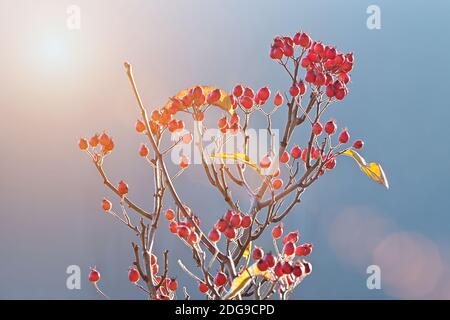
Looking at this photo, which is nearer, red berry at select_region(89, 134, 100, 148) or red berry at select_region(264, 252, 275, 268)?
red berry at select_region(264, 252, 275, 268)

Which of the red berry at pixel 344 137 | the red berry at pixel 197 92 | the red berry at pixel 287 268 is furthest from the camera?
the red berry at pixel 344 137

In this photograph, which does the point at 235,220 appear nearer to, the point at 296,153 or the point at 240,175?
the point at 240,175

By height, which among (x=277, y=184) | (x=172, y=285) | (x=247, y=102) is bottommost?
(x=172, y=285)

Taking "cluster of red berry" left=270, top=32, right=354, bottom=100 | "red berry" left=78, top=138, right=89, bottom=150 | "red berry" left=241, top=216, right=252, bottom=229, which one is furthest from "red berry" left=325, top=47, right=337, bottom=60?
"red berry" left=78, top=138, right=89, bottom=150

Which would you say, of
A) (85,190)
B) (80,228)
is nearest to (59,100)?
(85,190)

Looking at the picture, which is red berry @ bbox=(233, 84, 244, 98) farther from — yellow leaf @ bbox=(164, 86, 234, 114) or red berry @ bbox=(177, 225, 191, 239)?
red berry @ bbox=(177, 225, 191, 239)

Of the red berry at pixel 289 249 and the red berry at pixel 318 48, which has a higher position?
the red berry at pixel 318 48

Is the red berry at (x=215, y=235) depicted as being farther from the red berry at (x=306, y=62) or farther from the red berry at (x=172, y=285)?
the red berry at (x=306, y=62)

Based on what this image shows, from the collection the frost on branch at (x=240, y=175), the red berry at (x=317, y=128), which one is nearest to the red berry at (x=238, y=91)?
the frost on branch at (x=240, y=175)

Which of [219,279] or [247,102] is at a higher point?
[247,102]

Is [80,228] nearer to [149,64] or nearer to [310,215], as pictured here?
[149,64]

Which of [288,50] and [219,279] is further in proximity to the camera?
[288,50]

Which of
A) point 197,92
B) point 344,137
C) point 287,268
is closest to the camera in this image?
point 287,268

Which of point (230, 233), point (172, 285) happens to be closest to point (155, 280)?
point (172, 285)
